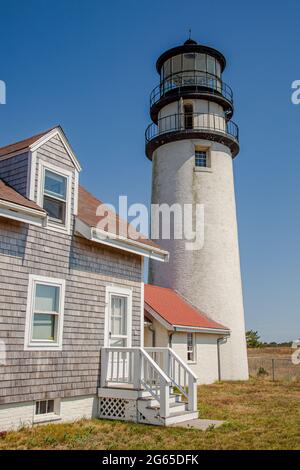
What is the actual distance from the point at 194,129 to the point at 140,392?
15485mm

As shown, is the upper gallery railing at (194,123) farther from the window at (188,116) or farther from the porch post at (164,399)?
the porch post at (164,399)

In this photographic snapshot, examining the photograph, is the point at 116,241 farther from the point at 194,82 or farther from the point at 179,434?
the point at 194,82

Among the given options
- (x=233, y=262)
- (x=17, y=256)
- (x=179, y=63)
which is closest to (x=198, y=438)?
(x=17, y=256)

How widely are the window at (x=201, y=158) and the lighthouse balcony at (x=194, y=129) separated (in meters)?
0.76

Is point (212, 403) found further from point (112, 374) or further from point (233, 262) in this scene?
point (233, 262)

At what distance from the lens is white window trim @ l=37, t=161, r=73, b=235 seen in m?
10.5

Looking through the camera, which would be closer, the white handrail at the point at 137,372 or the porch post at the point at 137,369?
the white handrail at the point at 137,372

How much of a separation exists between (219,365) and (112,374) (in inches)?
443

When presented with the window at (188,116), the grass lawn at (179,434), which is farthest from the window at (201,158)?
the grass lawn at (179,434)

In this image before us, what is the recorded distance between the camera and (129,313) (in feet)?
40.9

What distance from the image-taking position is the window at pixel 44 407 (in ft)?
33.0

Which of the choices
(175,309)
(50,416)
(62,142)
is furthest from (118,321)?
(175,309)

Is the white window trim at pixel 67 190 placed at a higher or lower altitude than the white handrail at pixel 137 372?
higher

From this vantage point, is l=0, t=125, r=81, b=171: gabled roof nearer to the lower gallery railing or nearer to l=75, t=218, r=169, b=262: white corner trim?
l=75, t=218, r=169, b=262: white corner trim
